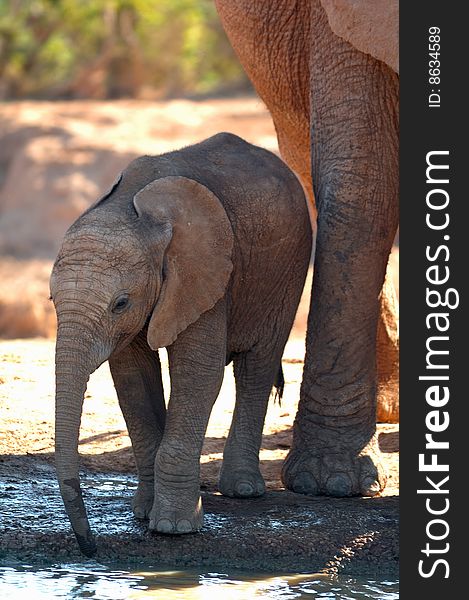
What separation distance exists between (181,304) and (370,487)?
1189mm

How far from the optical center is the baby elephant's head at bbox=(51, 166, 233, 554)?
4461 mm

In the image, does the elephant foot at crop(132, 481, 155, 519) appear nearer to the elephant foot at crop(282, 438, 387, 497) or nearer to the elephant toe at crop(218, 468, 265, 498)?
the elephant toe at crop(218, 468, 265, 498)

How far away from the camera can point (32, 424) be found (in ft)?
20.9

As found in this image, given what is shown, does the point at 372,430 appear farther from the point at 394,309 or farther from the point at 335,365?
the point at 394,309

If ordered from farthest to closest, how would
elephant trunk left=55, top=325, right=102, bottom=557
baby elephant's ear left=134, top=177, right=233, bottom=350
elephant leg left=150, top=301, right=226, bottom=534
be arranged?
elephant leg left=150, top=301, right=226, bottom=534 → baby elephant's ear left=134, top=177, right=233, bottom=350 → elephant trunk left=55, top=325, right=102, bottom=557

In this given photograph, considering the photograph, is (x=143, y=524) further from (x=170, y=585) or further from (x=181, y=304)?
(x=181, y=304)

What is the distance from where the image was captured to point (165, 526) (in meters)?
4.82

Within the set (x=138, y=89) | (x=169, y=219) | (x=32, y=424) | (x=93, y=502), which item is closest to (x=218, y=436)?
(x=32, y=424)

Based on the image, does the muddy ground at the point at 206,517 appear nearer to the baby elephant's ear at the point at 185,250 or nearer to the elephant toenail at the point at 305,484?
the elephant toenail at the point at 305,484

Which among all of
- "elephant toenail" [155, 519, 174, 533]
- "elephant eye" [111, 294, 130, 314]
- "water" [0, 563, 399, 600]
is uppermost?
"elephant eye" [111, 294, 130, 314]

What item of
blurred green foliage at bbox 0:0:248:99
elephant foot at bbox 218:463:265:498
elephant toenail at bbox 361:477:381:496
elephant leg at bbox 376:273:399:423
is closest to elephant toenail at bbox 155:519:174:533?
elephant foot at bbox 218:463:265:498

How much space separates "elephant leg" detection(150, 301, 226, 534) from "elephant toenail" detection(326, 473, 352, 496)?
708 mm

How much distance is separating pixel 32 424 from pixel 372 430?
5.38 feet

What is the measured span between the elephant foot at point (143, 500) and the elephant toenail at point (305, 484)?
679 millimetres
